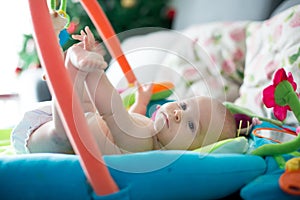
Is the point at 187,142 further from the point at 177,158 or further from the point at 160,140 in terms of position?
the point at 177,158

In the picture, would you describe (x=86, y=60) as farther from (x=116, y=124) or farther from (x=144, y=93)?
(x=144, y=93)

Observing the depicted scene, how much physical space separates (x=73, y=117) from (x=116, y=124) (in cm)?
17

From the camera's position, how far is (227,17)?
1.95 m

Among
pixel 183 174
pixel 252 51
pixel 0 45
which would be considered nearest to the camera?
pixel 183 174

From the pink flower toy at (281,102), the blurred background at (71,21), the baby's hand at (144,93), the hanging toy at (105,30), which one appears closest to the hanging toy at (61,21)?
the blurred background at (71,21)

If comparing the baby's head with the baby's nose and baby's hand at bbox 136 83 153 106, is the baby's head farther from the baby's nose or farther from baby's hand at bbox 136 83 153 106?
baby's hand at bbox 136 83 153 106

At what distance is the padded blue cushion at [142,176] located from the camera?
0.71 m

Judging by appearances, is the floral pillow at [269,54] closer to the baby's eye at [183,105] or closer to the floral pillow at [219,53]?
the floral pillow at [219,53]

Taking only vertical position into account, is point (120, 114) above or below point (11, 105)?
above

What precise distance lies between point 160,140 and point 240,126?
0.22 meters

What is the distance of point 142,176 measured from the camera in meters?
0.72

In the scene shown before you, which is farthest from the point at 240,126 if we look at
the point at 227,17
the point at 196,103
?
the point at 227,17

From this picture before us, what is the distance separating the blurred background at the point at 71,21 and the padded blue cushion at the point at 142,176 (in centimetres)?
29

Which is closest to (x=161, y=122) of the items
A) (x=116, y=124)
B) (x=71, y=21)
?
(x=116, y=124)
